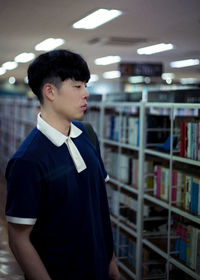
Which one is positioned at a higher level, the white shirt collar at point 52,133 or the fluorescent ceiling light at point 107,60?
the fluorescent ceiling light at point 107,60

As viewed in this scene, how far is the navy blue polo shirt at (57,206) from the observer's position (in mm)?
1333

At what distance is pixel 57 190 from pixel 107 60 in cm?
1164

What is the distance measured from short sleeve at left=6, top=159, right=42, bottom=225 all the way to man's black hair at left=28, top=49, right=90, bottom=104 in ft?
1.05

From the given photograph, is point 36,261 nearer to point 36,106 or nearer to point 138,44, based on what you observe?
point 36,106

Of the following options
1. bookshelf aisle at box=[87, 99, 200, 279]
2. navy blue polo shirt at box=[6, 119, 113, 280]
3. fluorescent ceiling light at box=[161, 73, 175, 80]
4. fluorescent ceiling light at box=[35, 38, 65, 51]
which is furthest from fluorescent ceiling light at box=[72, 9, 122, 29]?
fluorescent ceiling light at box=[161, 73, 175, 80]

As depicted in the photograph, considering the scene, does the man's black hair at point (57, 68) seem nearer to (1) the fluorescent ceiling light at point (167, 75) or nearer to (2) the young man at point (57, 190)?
(2) the young man at point (57, 190)

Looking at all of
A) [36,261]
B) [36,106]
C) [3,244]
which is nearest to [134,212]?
[3,244]

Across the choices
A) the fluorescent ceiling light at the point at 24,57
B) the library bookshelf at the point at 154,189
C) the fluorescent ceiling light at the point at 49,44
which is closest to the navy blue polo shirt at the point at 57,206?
the library bookshelf at the point at 154,189

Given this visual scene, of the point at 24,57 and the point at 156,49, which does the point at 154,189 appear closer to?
the point at 156,49

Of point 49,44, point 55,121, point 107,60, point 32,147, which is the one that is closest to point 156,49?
point 49,44

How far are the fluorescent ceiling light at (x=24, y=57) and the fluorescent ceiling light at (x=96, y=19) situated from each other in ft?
15.2

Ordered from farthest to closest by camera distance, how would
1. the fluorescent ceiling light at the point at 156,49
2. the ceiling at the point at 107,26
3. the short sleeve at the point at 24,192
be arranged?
the fluorescent ceiling light at the point at 156,49 → the ceiling at the point at 107,26 → the short sleeve at the point at 24,192

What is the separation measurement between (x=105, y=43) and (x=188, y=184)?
6.49 m

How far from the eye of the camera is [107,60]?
41.6 feet
